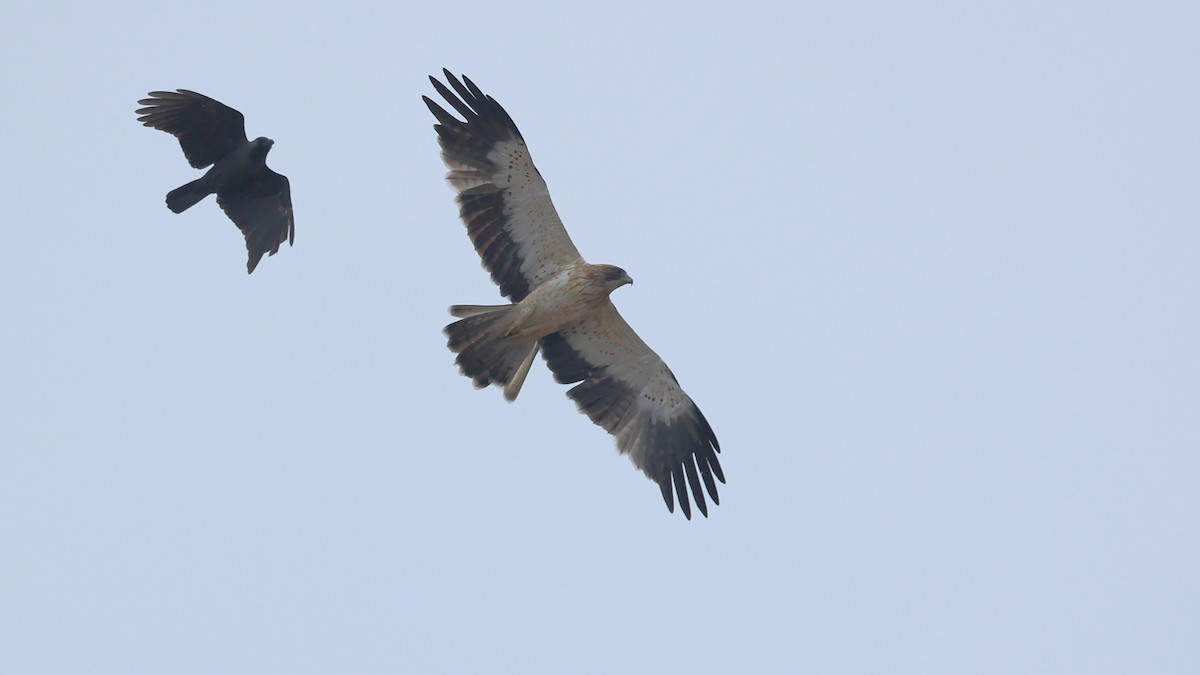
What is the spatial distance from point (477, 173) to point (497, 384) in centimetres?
191

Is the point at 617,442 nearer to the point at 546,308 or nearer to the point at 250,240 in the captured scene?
the point at 546,308

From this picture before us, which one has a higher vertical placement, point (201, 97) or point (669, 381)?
point (201, 97)

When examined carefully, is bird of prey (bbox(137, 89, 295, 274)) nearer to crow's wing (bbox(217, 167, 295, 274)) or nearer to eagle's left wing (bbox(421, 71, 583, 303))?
crow's wing (bbox(217, 167, 295, 274))

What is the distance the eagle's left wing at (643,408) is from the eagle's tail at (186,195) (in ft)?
11.4

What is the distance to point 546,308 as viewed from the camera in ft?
50.2

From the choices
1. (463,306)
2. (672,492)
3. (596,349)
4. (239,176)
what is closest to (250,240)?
(239,176)

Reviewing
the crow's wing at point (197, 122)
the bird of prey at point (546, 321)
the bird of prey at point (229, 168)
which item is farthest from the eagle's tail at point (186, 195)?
the bird of prey at point (546, 321)

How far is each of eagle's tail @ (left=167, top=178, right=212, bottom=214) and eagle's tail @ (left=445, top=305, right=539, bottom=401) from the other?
2646mm

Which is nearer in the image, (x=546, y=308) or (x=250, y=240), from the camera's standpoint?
(x=546, y=308)

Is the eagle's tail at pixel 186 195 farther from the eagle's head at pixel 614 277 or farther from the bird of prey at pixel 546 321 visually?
the eagle's head at pixel 614 277

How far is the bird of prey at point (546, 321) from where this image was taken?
15258 mm

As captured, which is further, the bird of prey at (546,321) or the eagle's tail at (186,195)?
the eagle's tail at (186,195)

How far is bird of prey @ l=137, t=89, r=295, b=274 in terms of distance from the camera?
624 inches

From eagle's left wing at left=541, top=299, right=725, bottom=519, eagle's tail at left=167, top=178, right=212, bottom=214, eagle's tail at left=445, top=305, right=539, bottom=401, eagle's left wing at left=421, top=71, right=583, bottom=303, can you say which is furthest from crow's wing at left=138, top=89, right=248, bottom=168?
eagle's left wing at left=541, top=299, right=725, bottom=519
